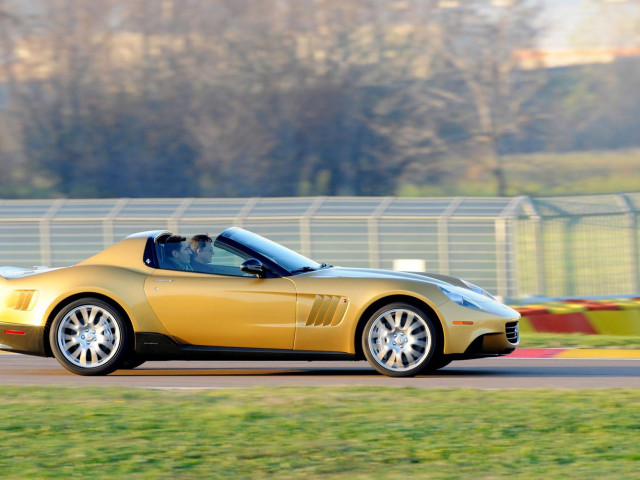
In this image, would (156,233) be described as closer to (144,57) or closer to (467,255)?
(467,255)

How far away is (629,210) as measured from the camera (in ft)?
57.9

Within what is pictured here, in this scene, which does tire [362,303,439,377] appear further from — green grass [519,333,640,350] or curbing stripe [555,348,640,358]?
green grass [519,333,640,350]

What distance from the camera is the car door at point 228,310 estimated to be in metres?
9.02

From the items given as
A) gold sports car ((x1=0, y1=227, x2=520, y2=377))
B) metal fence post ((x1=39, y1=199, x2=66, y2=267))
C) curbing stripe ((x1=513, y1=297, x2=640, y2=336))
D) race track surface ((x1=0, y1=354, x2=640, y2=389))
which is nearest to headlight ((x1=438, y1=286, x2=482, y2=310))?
gold sports car ((x1=0, y1=227, x2=520, y2=377))

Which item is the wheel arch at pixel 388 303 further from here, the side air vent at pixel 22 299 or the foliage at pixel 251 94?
the foliage at pixel 251 94

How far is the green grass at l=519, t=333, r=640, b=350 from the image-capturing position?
12.2 meters

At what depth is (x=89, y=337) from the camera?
9328 mm

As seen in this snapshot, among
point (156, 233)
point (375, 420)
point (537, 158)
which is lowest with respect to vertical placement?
point (375, 420)

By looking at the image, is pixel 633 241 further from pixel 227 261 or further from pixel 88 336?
pixel 88 336

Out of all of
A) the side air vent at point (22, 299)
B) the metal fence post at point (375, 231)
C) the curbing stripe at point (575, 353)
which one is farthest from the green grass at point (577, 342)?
the metal fence post at point (375, 231)

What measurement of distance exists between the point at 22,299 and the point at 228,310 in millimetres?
1791

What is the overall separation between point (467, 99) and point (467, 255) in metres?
31.5

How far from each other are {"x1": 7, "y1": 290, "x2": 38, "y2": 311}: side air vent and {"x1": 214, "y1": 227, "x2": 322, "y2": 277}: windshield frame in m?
1.60

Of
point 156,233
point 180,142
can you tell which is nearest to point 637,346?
point 156,233
